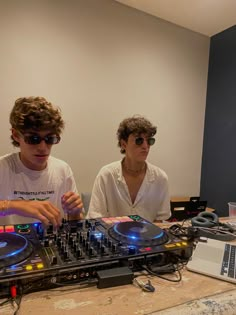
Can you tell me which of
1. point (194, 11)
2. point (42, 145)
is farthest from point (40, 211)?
point (194, 11)

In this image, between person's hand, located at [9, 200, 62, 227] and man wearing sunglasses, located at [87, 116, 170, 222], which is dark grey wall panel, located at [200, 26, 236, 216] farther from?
person's hand, located at [9, 200, 62, 227]

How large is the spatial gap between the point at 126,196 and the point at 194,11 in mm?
2392

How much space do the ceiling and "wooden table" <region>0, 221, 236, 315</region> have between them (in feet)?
9.51

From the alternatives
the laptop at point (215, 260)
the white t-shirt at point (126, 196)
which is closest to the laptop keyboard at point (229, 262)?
the laptop at point (215, 260)

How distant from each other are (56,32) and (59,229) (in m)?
2.29

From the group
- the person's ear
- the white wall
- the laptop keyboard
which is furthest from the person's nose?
the white wall

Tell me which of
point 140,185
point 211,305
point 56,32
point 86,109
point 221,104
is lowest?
point 211,305

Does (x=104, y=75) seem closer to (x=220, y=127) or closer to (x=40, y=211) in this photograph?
(x=220, y=127)

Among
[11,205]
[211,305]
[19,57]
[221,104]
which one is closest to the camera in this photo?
[211,305]

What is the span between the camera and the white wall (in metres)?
2.46

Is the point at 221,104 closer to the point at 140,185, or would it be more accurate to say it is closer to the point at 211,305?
the point at 140,185

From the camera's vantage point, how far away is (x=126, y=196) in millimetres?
1746

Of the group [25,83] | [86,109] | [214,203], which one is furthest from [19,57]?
[214,203]

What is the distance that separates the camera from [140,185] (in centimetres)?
179
